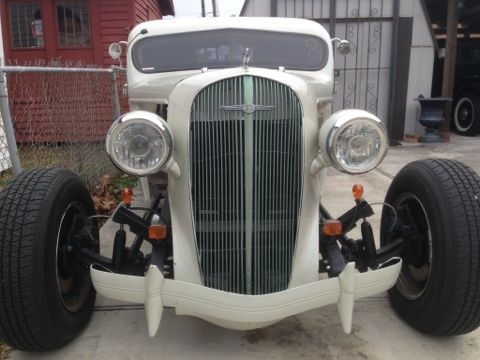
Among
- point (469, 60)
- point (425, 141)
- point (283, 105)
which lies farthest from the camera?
point (469, 60)

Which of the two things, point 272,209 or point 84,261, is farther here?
point 84,261

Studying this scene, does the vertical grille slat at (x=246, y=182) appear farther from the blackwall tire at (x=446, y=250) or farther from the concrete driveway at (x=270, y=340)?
the blackwall tire at (x=446, y=250)

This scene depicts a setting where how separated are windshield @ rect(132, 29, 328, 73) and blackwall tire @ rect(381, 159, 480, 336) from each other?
4.31ft

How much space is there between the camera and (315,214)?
8.36ft

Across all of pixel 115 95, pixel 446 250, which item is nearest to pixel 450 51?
pixel 115 95

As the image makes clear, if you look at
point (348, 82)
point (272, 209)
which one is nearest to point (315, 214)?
point (272, 209)

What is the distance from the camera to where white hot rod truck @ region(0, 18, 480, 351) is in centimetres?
225

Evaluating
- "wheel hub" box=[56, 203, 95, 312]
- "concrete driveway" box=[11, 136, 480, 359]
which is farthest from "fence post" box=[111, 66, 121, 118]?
"concrete driveway" box=[11, 136, 480, 359]

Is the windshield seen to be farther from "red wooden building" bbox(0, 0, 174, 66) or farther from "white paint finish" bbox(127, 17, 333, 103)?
"red wooden building" bbox(0, 0, 174, 66)

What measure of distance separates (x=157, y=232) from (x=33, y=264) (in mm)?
616

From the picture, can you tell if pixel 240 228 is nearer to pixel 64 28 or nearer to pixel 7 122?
pixel 7 122

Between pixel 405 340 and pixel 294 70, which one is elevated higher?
pixel 294 70

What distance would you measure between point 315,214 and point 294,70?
1.39 meters

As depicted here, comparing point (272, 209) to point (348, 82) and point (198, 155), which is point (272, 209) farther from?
point (348, 82)
